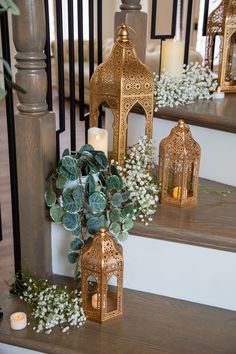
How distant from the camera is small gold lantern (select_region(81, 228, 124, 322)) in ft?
4.09

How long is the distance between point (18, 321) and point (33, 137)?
52 centimetres

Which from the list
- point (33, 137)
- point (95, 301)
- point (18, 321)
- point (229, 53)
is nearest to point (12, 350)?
point (18, 321)

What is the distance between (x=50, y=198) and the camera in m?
1.38

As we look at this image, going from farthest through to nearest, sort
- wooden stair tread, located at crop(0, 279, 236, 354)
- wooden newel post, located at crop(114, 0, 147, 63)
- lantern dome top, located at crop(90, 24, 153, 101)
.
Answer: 1. wooden newel post, located at crop(114, 0, 147, 63)
2. lantern dome top, located at crop(90, 24, 153, 101)
3. wooden stair tread, located at crop(0, 279, 236, 354)

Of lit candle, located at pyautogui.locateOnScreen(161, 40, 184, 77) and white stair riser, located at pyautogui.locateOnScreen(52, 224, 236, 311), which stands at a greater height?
lit candle, located at pyautogui.locateOnScreen(161, 40, 184, 77)

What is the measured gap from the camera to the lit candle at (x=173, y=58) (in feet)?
6.16

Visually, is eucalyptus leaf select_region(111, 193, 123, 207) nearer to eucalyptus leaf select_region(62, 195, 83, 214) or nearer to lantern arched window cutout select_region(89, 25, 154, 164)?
eucalyptus leaf select_region(62, 195, 83, 214)

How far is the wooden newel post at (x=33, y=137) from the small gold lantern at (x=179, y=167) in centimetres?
35

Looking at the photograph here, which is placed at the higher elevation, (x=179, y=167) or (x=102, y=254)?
(x=179, y=167)

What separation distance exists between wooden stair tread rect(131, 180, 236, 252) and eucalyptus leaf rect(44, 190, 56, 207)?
0.25 m

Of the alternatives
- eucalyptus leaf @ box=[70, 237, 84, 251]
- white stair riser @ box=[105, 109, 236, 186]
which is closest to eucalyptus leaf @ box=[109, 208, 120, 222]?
eucalyptus leaf @ box=[70, 237, 84, 251]

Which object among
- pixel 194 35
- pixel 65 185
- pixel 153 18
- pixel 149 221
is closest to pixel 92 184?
pixel 65 185

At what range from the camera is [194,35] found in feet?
24.4

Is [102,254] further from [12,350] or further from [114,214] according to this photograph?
[12,350]
